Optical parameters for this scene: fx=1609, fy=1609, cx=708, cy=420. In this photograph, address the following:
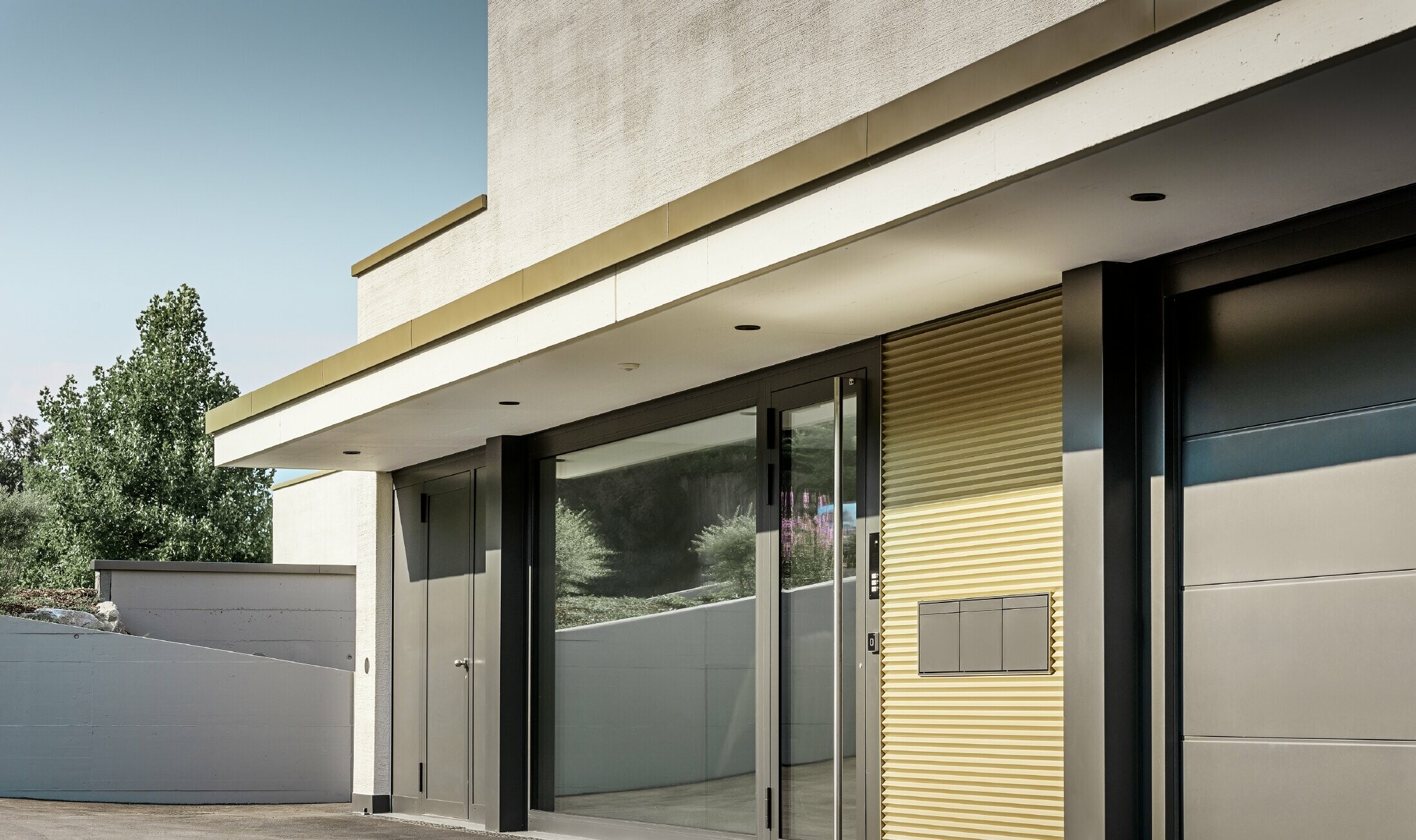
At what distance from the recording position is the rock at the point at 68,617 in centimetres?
1672

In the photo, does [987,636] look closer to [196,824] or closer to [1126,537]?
[1126,537]

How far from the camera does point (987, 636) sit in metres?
7.63

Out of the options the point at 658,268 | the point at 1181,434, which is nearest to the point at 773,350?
the point at 658,268

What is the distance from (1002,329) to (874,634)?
1.77 m

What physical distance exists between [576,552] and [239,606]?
940 centimetres

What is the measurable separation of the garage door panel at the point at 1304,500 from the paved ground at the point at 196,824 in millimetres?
6436

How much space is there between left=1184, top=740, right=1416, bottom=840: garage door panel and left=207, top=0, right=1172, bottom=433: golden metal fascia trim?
2755 mm

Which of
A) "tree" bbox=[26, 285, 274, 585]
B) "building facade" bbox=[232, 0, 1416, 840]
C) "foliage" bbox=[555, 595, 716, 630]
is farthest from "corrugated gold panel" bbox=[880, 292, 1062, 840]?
"tree" bbox=[26, 285, 274, 585]

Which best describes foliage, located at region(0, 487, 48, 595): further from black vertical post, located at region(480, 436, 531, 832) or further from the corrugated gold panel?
the corrugated gold panel

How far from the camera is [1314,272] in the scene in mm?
6230

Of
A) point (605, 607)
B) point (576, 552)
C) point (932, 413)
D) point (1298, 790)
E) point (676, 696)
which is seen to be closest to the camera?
point (1298, 790)

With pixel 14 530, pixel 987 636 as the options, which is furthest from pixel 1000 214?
pixel 14 530

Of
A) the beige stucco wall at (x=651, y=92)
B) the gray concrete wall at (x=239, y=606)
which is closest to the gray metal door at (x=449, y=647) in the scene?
the beige stucco wall at (x=651, y=92)

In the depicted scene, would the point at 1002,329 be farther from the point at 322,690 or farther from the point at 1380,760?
the point at 322,690
